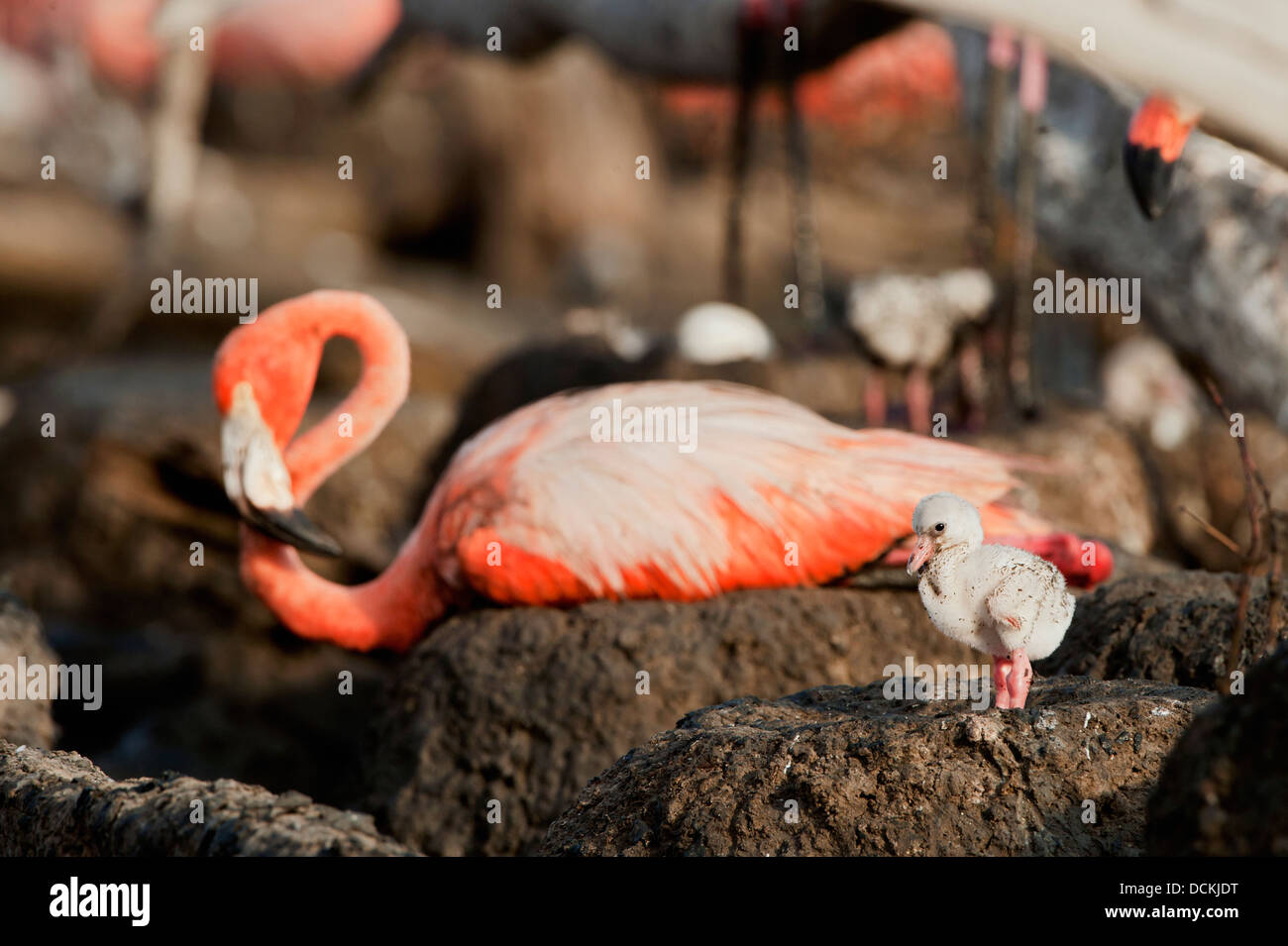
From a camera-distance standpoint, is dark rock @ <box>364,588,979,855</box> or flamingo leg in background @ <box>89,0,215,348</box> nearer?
dark rock @ <box>364,588,979,855</box>

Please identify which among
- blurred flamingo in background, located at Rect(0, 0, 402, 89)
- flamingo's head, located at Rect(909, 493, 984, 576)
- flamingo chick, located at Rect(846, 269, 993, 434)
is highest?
blurred flamingo in background, located at Rect(0, 0, 402, 89)

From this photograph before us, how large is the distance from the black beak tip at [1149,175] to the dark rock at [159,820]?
2.20 m

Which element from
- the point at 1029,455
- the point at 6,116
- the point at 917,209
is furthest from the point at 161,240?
the point at 917,209

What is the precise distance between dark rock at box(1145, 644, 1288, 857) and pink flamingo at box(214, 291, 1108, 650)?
1746 mm

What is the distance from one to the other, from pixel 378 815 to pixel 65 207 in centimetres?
1157

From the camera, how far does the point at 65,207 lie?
45.2 feet

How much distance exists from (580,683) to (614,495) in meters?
0.46

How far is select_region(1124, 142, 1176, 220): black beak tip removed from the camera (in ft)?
11.0

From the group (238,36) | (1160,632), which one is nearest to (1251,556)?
(1160,632)
